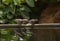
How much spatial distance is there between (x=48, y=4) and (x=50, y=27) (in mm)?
1133

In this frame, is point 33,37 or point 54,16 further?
point 54,16

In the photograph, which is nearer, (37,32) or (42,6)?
(37,32)

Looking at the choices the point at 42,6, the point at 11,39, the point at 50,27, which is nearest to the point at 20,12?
the point at 42,6

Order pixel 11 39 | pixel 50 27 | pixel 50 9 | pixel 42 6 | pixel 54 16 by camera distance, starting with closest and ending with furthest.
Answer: pixel 50 27, pixel 11 39, pixel 54 16, pixel 50 9, pixel 42 6

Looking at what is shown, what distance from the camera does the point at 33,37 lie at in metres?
0.78

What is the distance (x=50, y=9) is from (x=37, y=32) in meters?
1.03

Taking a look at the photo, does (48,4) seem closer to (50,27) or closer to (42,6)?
(42,6)

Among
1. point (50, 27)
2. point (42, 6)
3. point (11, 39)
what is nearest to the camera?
point (50, 27)

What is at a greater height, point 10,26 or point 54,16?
point 10,26

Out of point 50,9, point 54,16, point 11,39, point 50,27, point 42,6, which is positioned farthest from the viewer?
point 42,6

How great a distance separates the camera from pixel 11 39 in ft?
2.73

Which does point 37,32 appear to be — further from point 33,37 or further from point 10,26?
point 10,26

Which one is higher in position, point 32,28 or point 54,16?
point 32,28

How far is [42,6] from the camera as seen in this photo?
1866 mm
